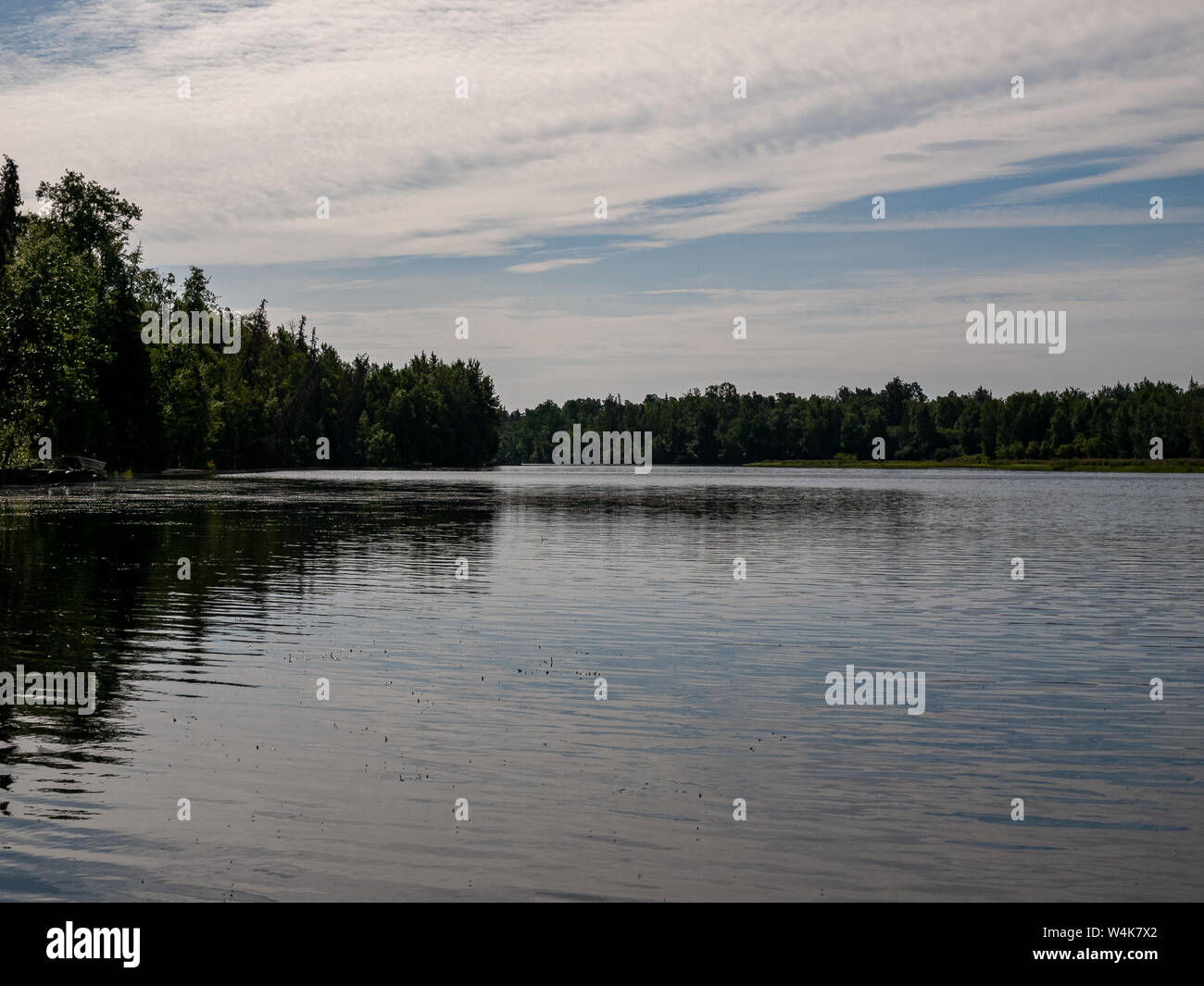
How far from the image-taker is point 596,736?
58.4 ft

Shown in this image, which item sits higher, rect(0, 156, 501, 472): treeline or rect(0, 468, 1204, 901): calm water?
rect(0, 156, 501, 472): treeline

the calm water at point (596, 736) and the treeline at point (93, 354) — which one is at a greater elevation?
the treeline at point (93, 354)

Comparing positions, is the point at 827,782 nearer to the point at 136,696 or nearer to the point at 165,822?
the point at 165,822

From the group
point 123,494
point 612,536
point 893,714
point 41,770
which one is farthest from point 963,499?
point 41,770

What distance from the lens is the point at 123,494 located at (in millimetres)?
100000

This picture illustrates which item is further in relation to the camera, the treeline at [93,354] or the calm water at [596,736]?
the treeline at [93,354]

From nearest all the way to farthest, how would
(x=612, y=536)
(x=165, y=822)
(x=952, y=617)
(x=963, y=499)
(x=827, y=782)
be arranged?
(x=165, y=822) < (x=827, y=782) < (x=952, y=617) < (x=612, y=536) < (x=963, y=499)

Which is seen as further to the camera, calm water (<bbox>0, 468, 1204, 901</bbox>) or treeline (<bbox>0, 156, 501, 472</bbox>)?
treeline (<bbox>0, 156, 501, 472</bbox>)

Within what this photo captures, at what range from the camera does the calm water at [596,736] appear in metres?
12.1

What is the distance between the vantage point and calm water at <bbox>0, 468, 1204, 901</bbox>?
12.1 m
